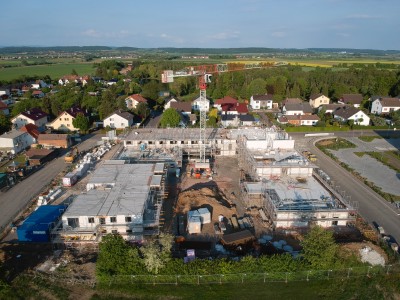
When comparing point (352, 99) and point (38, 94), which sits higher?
point (38, 94)

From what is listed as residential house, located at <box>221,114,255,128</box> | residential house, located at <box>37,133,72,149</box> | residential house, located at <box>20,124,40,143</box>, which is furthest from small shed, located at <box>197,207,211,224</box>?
residential house, located at <box>20,124,40,143</box>

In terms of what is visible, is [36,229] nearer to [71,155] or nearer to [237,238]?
[237,238]

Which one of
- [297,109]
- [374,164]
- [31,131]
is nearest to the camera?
[374,164]

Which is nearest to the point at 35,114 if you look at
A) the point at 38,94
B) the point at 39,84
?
the point at 38,94

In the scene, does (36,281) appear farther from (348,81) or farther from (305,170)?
(348,81)

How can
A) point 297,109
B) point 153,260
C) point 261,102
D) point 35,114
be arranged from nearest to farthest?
point 153,260 → point 35,114 → point 297,109 → point 261,102

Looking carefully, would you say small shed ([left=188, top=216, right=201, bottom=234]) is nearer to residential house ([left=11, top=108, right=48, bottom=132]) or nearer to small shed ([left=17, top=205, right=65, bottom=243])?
small shed ([left=17, top=205, right=65, bottom=243])
